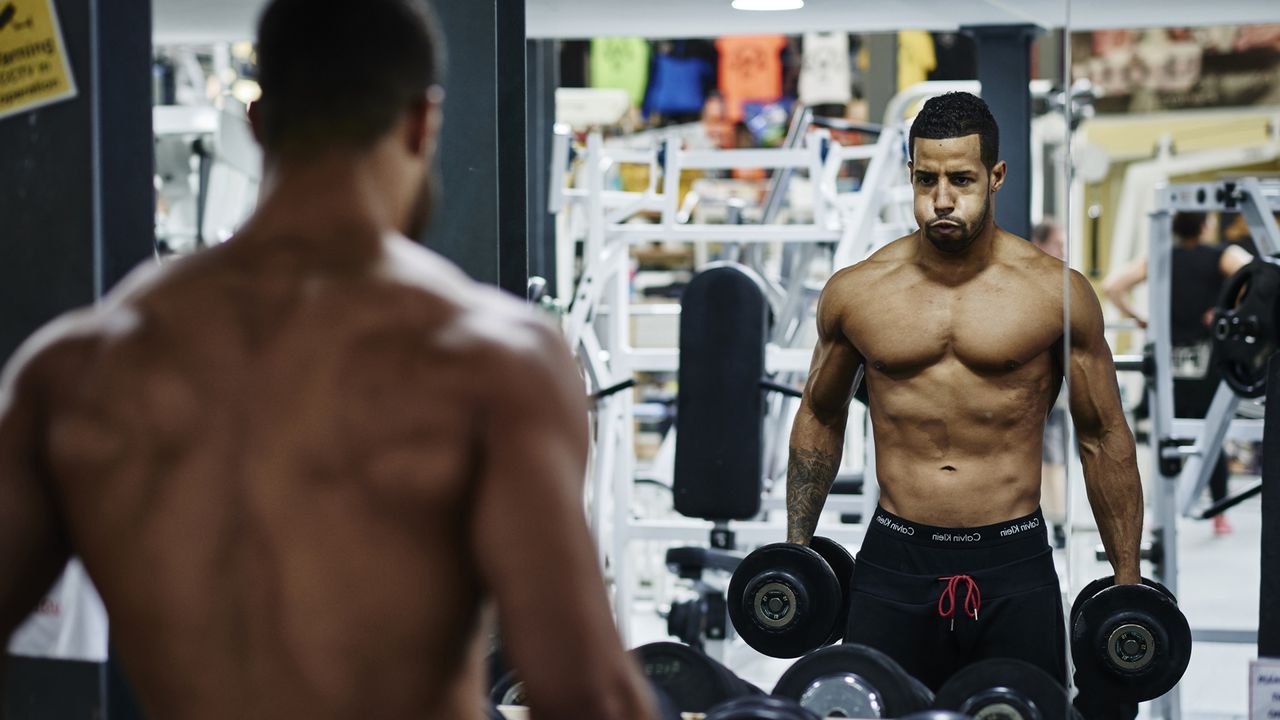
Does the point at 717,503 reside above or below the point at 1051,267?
below

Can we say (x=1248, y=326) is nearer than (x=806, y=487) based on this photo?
No

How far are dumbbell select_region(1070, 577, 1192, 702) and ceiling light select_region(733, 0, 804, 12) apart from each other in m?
2.35

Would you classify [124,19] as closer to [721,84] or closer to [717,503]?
[717,503]

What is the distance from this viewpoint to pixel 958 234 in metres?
2.75

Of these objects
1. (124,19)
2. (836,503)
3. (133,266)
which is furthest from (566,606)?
(836,503)

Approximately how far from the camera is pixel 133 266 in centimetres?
200

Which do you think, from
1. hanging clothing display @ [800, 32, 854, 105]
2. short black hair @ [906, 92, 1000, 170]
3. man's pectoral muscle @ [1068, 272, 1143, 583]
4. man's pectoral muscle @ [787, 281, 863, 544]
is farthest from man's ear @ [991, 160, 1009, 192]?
hanging clothing display @ [800, 32, 854, 105]

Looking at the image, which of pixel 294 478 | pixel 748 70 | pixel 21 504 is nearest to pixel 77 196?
pixel 21 504

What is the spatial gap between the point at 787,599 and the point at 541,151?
294 centimetres

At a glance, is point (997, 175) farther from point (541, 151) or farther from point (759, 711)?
point (541, 151)

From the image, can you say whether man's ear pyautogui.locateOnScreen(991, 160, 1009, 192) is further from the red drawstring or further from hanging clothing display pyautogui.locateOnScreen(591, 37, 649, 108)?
hanging clothing display pyautogui.locateOnScreen(591, 37, 649, 108)

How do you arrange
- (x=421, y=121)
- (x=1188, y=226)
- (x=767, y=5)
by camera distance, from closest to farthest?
1. (x=421, y=121)
2. (x=767, y=5)
3. (x=1188, y=226)

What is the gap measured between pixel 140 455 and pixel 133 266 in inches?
38.0

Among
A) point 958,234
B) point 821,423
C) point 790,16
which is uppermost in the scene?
point 790,16
